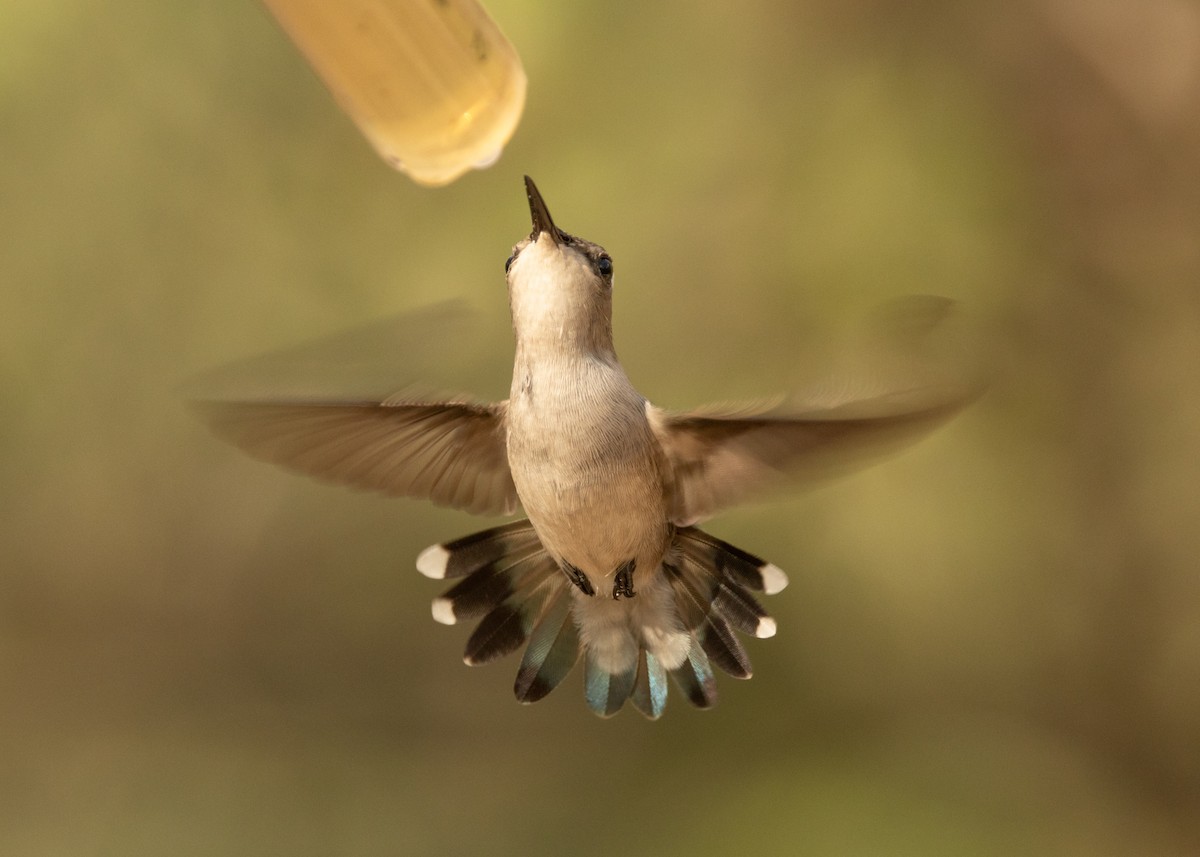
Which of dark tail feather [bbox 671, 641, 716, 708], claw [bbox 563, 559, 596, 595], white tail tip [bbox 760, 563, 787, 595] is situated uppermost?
claw [bbox 563, 559, 596, 595]

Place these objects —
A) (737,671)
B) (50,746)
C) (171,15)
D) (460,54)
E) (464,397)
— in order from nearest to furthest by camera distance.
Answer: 1. (460,54)
2. (464,397)
3. (737,671)
4. (171,15)
5. (50,746)

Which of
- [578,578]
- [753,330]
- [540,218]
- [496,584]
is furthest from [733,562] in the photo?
[753,330]

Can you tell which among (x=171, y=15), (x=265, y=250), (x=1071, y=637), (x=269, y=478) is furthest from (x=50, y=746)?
(x=1071, y=637)

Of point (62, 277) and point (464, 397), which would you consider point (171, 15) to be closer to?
point (62, 277)

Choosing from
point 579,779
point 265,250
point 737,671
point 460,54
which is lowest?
point 737,671

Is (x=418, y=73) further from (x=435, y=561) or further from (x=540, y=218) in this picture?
(x=435, y=561)

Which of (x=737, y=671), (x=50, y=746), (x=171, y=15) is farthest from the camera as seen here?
(x=50, y=746)

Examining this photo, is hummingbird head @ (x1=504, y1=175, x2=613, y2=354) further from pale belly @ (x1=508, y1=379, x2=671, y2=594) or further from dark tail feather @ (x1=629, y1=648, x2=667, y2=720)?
dark tail feather @ (x1=629, y1=648, x2=667, y2=720)

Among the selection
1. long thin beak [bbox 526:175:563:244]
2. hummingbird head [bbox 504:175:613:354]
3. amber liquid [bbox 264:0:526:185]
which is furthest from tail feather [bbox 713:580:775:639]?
amber liquid [bbox 264:0:526:185]
